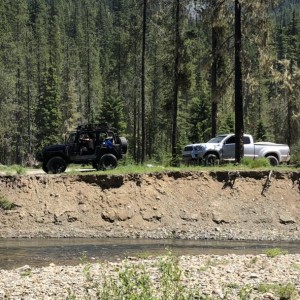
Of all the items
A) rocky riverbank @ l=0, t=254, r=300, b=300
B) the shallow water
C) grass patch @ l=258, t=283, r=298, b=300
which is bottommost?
the shallow water

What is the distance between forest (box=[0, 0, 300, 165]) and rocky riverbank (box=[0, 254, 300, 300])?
553 inches

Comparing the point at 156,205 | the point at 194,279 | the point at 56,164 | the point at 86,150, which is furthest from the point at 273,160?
the point at 194,279

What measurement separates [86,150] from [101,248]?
6931mm

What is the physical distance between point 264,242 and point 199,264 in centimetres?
733

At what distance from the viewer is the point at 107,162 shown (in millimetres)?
Answer: 23797

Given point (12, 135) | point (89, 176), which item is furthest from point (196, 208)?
point (12, 135)

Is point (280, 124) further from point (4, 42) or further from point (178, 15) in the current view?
point (4, 42)

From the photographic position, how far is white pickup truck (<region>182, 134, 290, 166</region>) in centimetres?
2686

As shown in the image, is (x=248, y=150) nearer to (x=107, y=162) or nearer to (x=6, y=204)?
(x=107, y=162)

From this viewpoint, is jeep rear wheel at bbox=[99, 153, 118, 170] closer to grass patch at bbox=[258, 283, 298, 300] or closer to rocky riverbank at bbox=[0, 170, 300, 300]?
rocky riverbank at bbox=[0, 170, 300, 300]

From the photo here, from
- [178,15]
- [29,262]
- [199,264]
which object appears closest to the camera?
[199,264]

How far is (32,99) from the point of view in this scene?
237ft

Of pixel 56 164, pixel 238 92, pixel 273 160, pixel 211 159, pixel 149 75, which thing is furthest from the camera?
pixel 149 75

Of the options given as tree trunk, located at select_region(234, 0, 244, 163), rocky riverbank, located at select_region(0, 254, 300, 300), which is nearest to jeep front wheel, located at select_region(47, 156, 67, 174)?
tree trunk, located at select_region(234, 0, 244, 163)
